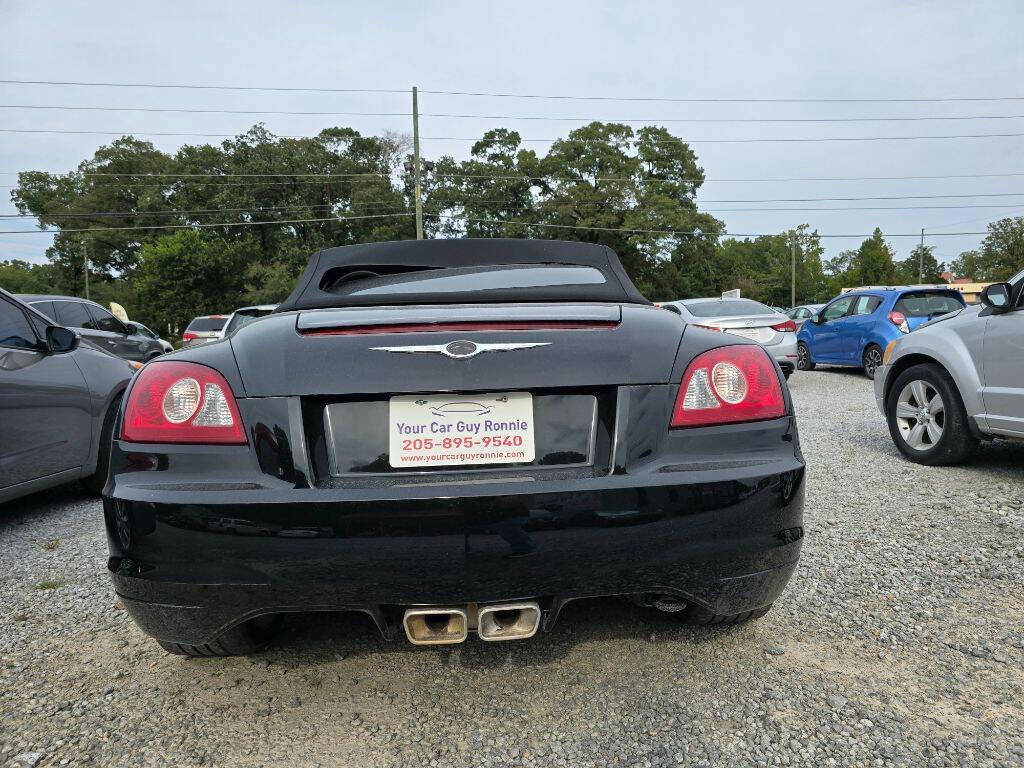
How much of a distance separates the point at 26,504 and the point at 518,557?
4.65m

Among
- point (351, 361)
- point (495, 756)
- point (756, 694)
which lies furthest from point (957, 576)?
point (351, 361)

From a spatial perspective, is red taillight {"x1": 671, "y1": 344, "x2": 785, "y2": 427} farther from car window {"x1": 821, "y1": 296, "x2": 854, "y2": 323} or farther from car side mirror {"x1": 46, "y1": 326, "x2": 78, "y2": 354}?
car window {"x1": 821, "y1": 296, "x2": 854, "y2": 323}

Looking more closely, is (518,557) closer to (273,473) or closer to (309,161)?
(273,473)

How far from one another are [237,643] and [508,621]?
2.90 ft

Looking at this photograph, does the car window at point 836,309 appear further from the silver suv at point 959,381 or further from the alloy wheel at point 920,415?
the alloy wheel at point 920,415

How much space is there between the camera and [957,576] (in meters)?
2.91

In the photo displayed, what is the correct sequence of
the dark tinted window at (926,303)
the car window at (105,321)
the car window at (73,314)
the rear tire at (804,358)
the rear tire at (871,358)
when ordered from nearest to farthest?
1. the car window at (73,314)
2. the car window at (105,321)
3. the dark tinted window at (926,303)
4. the rear tire at (871,358)
5. the rear tire at (804,358)

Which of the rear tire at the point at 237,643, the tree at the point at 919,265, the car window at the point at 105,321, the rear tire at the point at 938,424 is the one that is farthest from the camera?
the tree at the point at 919,265

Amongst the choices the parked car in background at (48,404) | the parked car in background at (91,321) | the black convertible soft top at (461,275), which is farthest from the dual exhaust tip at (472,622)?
the parked car in background at (91,321)

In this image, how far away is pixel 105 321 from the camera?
9953mm

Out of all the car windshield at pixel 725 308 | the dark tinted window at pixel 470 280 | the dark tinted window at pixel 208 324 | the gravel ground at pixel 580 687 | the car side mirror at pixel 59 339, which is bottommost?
the dark tinted window at pixel 208 324

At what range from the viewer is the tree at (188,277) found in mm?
48781

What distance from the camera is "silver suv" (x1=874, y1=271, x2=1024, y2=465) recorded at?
173 inches

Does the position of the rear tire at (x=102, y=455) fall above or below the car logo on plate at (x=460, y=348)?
below
